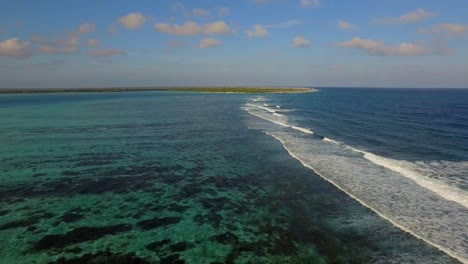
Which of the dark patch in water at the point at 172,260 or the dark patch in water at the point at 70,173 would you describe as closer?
the dark patch in water at the point at 172,260

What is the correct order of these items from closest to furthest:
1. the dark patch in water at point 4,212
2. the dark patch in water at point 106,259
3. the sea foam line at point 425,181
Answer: the dark patch in water at point 106,259
the dark patch in water at point 4,212
the sea foam line at point 425,181

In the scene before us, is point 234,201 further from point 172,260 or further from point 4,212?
point 4,212

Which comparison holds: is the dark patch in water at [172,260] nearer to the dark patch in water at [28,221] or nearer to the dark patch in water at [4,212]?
the dark patch in water at [28,221]

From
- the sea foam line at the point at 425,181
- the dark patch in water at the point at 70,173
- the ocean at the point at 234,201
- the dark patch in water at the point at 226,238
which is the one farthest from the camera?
the dark patch in water at the point at 70,173

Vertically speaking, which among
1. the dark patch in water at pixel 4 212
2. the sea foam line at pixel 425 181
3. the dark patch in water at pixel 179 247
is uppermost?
the sea foam line at pixel 425 181

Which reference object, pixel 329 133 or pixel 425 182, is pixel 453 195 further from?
pixel 329 133

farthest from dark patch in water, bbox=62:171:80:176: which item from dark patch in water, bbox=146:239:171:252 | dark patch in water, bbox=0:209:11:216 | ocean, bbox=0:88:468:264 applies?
dark patch in water, bbox=146:239:171:252

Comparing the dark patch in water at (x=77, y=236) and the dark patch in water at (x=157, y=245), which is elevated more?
the dark patch in water at (x=77, y=236)

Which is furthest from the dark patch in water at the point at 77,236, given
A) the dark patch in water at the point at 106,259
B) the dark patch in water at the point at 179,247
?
the dark patch in water at the point at 179,247
